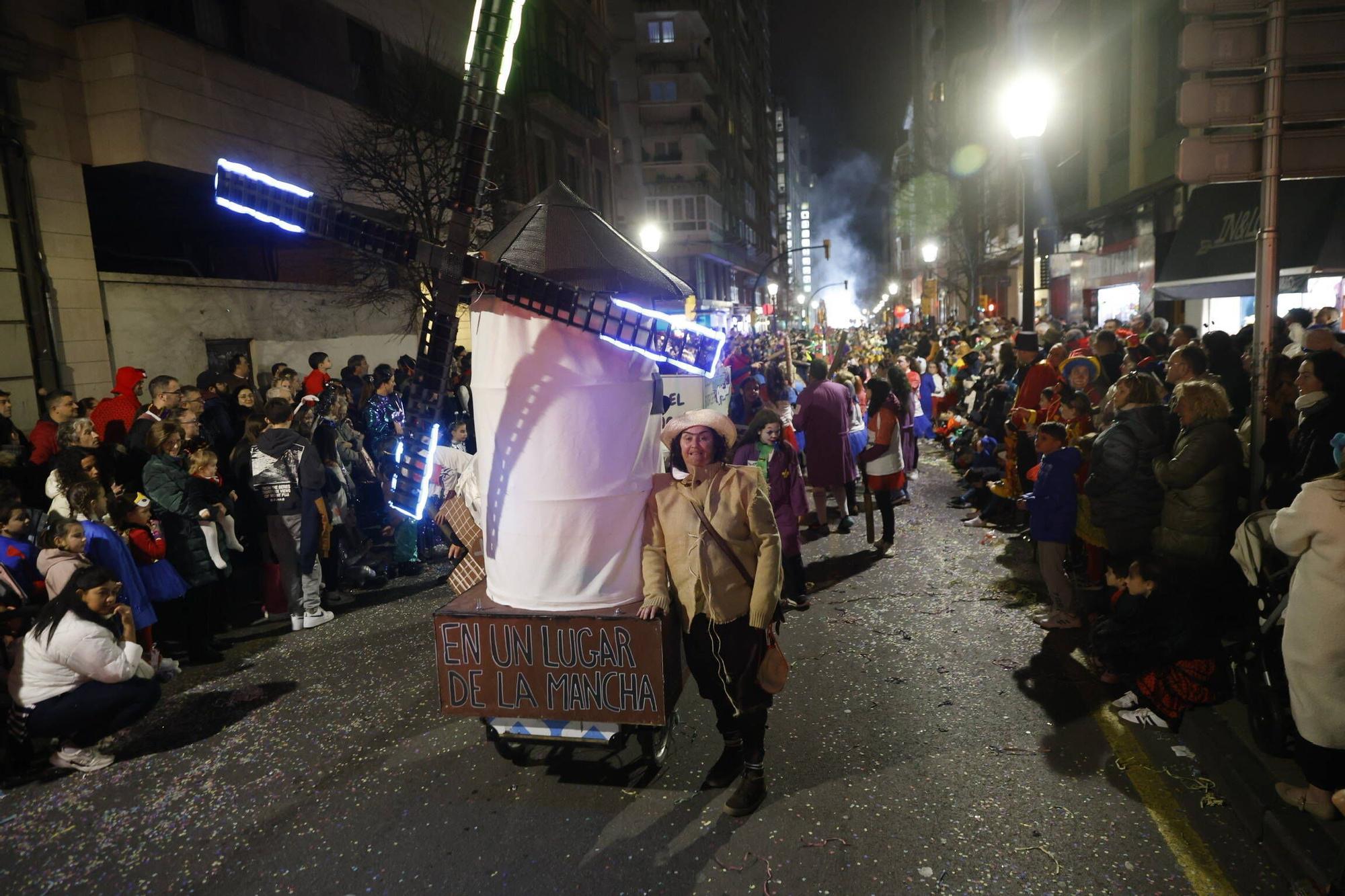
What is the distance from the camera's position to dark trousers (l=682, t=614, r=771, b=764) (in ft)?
13.3

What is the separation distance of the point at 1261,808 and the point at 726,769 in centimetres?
246

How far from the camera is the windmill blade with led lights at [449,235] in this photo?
4.05m

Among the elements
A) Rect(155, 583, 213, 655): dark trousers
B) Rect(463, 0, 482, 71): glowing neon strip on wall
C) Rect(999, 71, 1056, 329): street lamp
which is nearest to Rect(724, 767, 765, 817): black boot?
Rect(463, 0, 482, 71): glowing neon strip on wall

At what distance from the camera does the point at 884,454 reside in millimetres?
8508

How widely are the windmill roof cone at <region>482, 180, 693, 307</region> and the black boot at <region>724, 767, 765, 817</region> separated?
8.85 feet

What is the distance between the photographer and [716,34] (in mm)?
61156

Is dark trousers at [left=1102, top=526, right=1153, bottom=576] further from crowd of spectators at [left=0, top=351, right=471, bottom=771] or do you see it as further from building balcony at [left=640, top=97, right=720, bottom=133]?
building balcony at [left=640, top=97, right=720, bottom=133]

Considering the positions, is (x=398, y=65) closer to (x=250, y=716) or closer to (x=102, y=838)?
(x=250, y=716)

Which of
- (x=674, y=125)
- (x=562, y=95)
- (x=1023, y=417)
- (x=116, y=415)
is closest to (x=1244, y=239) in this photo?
(x=1023, y=417)

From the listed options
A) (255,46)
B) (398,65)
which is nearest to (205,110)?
(255,46)

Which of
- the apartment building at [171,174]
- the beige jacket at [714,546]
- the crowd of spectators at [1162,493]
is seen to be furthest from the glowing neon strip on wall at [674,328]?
the apartment building at [171,174]

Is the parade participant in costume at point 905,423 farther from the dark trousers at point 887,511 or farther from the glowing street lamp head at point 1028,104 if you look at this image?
the glowing street lamp head at point 1028,104

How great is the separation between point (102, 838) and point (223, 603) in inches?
144

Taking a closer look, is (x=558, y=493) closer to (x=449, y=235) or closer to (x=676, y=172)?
(x=449, y=235)
